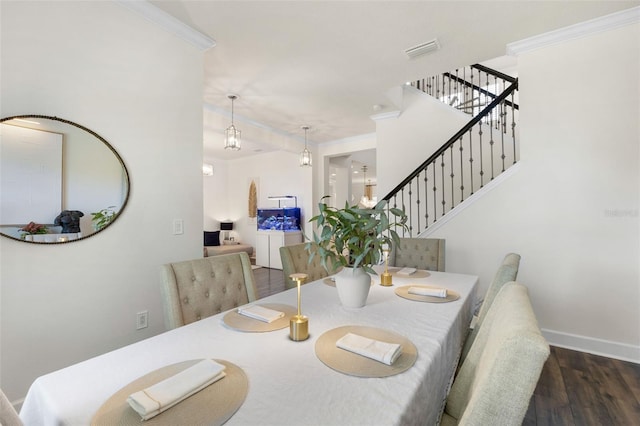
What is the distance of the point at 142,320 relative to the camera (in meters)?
2.05

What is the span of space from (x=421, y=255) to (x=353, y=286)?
1468 millimetres

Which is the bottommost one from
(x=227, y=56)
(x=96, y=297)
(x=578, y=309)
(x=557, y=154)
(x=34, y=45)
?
(x=578, y=309)

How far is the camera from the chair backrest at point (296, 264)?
2115 millimetres

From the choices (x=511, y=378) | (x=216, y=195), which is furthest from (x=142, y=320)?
(x=216, y=195)

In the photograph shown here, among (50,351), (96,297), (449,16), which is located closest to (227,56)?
(449,16)

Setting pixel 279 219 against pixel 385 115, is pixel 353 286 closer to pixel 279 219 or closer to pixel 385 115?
pixel 385 115

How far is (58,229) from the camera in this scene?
1664mm

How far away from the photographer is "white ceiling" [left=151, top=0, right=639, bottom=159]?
2.16m

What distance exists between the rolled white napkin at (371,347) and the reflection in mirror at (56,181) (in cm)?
178

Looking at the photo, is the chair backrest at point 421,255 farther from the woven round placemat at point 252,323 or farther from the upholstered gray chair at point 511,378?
the upholstered gray chair at point 511,378

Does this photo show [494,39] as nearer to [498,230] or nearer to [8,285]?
[498,230]

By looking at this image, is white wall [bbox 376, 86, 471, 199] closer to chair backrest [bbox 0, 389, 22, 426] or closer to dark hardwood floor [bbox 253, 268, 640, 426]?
dark hardwood floor [bbox 253, 268, 640, 426]

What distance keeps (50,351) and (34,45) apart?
5.87ft

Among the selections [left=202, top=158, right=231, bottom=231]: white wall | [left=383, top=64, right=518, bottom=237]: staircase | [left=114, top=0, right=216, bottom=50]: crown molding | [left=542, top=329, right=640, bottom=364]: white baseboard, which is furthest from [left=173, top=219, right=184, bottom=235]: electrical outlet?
[left=202, top=158, right=231, bottom=231]: white wall
